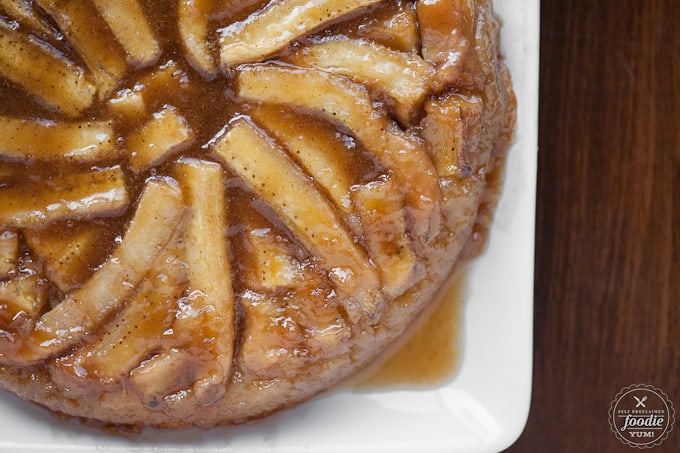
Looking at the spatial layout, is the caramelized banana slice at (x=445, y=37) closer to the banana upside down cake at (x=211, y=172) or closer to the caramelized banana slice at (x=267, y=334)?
the banana upside down cake at (x=211, y=172)

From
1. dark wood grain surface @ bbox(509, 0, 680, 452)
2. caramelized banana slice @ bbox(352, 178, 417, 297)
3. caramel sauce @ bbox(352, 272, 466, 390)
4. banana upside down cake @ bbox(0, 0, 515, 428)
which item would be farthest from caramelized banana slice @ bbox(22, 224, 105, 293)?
dark wood grain surface @ bbox(509, 0, 680, 452)

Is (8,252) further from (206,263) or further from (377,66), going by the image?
(377,66)

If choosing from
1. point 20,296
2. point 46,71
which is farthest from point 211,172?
point 20,296

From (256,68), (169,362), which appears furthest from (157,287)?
(256,68)

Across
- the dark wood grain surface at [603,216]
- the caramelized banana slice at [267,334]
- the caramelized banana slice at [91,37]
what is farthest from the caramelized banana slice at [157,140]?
the dark wood grain surface at [603,216]

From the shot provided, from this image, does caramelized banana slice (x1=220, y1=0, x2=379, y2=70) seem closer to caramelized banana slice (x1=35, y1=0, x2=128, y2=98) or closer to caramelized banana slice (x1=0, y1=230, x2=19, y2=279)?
caramelized banana slice (x1=35, y1=0, x2=128, y2=98)
